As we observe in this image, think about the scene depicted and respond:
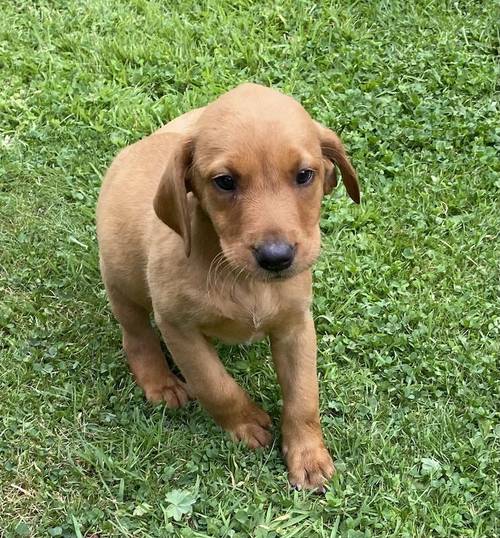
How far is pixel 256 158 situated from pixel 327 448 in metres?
1.57

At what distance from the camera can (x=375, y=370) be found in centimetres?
446

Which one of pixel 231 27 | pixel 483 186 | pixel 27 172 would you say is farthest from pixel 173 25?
pixel 483 186

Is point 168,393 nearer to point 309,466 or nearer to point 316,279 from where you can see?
point 309,466

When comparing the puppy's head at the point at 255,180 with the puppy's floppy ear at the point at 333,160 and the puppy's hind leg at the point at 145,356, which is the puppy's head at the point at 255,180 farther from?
the puppy's hind leg at the point at 145,356

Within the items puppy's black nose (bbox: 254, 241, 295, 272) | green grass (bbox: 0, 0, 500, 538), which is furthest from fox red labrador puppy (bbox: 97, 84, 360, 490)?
green grass (bbox: 0, 0, 500, 538)

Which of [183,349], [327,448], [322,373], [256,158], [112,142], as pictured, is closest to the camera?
[256,158]

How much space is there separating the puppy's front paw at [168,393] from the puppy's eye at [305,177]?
1.50 m

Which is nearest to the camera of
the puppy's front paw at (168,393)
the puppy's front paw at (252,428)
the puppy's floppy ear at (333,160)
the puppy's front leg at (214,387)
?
the puppy's floppy ear at (333,160)

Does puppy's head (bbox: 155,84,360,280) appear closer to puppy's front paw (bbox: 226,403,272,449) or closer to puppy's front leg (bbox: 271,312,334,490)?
puppy's front leg (bbox: 271,312,334,490)

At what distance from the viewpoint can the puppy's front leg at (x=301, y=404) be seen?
393 cm

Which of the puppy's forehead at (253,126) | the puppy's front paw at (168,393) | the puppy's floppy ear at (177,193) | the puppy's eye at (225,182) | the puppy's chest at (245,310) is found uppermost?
the puppy's forehead at (253,126)

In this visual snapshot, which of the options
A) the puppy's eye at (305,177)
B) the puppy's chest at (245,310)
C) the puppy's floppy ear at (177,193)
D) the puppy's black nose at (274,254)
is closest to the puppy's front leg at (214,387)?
the puppy's chest at (245,310)

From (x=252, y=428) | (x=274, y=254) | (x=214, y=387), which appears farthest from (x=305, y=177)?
(x=252, y=428)

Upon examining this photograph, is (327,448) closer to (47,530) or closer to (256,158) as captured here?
(47,530)
